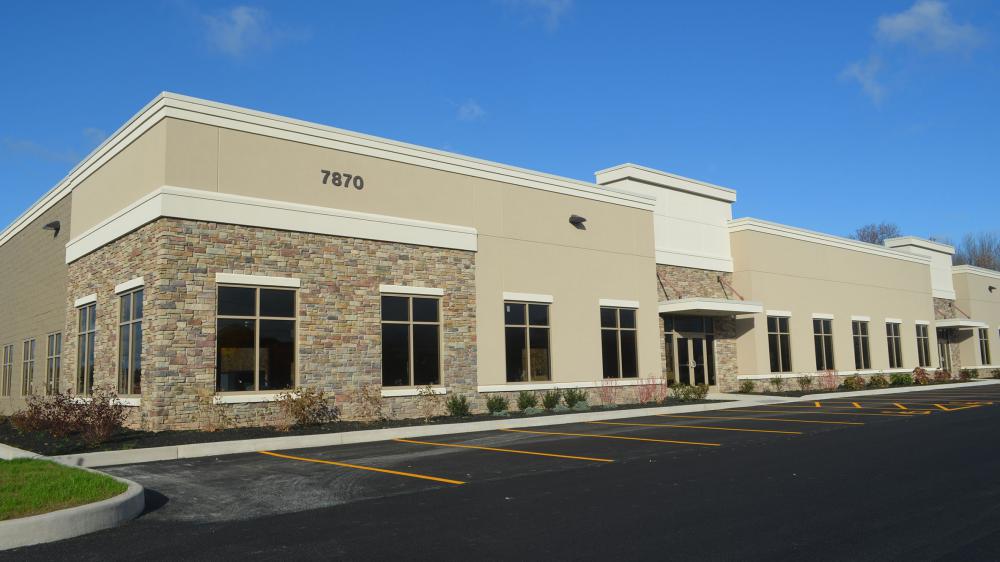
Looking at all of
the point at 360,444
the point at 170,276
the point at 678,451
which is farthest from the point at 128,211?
the point at 678,451

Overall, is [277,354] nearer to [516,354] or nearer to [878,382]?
→ [516,354]

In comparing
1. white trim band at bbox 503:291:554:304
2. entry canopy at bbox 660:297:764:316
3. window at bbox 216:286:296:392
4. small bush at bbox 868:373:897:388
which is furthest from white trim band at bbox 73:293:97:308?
small bush at bbox 868:373:897:388

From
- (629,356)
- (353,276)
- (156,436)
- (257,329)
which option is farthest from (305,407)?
(629,356)

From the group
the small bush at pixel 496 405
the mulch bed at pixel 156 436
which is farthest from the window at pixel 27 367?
the small bush at pixel 496 405

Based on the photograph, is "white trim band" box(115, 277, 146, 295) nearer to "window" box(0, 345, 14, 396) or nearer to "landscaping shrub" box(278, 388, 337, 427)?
"landscaping shrub" box(278, 388, 337, 427)

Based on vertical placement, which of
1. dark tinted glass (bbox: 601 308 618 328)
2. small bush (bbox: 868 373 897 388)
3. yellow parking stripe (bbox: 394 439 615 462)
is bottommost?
yellow parking stripe (bbox: 394 439 615 462)

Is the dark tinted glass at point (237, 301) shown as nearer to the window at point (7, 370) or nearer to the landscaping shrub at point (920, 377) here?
the window at point (7, 370)

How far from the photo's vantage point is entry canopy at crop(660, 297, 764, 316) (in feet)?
90.0

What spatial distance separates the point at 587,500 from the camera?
9.16 m

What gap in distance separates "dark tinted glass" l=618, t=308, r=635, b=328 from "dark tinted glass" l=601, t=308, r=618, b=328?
0.25 m

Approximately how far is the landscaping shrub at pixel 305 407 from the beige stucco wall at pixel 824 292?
63.2 ft

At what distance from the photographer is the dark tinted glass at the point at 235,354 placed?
17156 mm

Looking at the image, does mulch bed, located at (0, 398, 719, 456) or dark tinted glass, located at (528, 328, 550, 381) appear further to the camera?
Answer: dark tinted glass, located at (528, 328, 550, 381)

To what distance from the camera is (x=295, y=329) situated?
1830 cm
